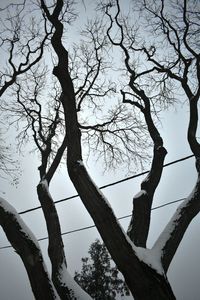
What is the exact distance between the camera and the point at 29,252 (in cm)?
397

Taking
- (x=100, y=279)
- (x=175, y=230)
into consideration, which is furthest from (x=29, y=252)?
(x=100, y=279)

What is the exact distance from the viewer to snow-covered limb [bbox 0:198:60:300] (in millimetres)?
3803

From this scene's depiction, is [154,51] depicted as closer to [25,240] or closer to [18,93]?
[18,93]

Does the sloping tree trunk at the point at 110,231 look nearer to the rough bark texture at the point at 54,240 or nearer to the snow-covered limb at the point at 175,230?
the snow-covered limb at the point at 175,230

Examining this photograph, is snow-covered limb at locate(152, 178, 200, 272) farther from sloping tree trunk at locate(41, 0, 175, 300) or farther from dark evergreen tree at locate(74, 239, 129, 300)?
dark evergreen tree at locate(74, 239, 129, 300)

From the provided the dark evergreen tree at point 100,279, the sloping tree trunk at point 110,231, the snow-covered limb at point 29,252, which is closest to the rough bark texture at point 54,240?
the snow-covered limb at point 29,252

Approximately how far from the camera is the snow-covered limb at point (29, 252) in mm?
3803

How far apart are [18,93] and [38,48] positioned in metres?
1.78

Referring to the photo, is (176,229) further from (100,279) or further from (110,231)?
(100,279)

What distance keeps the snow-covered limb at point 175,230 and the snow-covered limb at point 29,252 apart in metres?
1.73

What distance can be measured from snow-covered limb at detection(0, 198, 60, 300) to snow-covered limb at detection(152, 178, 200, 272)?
173 cm

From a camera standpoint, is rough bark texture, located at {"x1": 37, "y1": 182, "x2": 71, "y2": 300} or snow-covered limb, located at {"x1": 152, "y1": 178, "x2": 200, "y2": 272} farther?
rough bark texture, located at {"x1": 37, "y1": 182, "x2": 71, "y2": 300}

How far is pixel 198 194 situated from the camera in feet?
15.7

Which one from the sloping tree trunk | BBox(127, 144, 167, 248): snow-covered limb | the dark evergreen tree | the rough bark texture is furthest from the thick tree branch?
the dark evergreen tree
